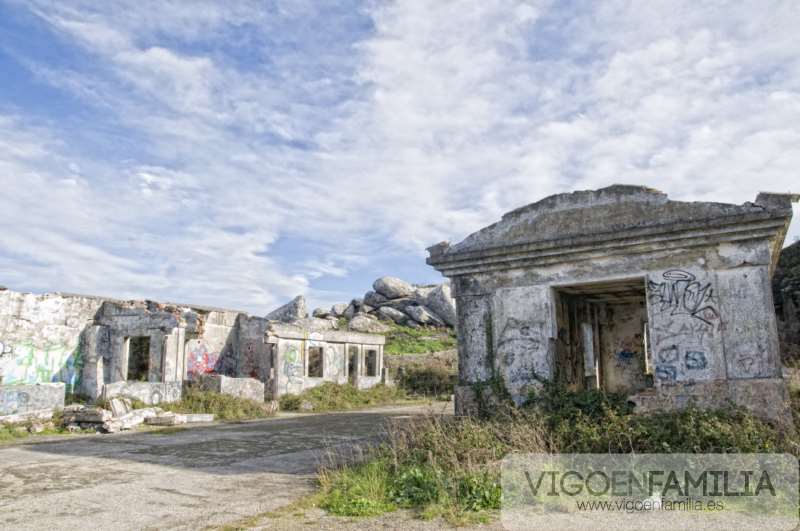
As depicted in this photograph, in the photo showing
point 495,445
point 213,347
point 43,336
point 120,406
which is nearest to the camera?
point 495,445

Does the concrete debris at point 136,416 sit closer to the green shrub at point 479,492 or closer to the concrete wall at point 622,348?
the green shrub at point 479,492

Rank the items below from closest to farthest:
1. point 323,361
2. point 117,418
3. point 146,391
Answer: point 117,418, point 146,391, point 323,361

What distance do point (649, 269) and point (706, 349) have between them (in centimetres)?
118

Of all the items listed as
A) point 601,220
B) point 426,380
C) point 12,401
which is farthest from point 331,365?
point 601,220

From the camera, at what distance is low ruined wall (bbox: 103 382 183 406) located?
52.2ft

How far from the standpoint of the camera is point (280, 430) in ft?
43.5

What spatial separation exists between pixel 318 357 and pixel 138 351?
273 inches

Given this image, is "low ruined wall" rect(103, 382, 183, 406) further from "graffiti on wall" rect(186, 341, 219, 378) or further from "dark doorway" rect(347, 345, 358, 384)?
"dark doorway" rect(347, 345, 358, 384)

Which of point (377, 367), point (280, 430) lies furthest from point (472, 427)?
point (377, 367)

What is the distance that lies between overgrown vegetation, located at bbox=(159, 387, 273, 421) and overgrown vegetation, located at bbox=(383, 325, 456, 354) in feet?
44.0

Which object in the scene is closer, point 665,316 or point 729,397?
point 729,397

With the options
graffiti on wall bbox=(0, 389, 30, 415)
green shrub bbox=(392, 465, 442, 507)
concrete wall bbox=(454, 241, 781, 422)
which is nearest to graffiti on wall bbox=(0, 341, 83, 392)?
graffiti on wall bbox=(0, 389, 30, 415)

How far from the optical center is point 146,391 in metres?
16.6

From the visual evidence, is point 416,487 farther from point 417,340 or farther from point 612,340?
point 417,340
